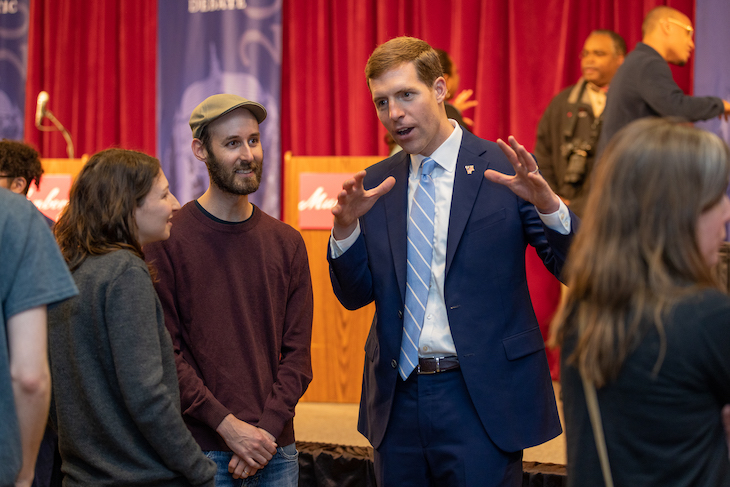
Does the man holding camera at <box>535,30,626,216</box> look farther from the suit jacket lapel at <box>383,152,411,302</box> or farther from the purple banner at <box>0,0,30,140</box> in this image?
the purple banner at <box>0,0,30,140</box>

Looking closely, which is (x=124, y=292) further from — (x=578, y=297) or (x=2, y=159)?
(x=2, y=159)

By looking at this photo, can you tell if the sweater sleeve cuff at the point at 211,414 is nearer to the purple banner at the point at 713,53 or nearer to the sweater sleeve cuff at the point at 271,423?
the sweater sleeve cuff at the point at 271,423

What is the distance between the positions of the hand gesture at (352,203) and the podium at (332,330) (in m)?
2.21

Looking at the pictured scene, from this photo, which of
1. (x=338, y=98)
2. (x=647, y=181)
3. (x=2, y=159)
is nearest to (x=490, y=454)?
(x=647, y=181)

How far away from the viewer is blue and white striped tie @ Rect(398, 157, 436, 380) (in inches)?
71.5

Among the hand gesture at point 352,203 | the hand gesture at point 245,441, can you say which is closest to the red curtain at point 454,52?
the hand gesture at point 352,203

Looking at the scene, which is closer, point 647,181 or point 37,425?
point 647,181

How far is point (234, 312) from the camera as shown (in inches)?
77.2

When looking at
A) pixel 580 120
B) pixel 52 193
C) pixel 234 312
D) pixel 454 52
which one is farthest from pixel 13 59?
pixel 234 312

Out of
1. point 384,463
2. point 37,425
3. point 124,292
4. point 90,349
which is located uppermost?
point 124,292

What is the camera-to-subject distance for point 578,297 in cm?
117

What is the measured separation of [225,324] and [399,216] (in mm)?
567

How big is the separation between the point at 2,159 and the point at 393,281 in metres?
1.75

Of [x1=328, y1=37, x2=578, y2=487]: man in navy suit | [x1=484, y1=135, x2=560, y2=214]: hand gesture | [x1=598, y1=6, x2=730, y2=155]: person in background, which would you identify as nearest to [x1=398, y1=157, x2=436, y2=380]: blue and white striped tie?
[x1=328, y1=37, x2=578, y2=487]: man in navy suit
